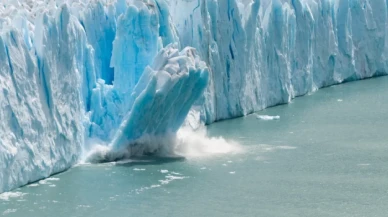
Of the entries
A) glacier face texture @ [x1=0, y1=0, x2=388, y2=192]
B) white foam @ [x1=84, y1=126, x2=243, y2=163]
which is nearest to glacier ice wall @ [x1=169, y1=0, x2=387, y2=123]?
glacier face texture @ [x1=0, y1=0, x2=388, y2=192]

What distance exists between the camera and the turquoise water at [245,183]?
980cm

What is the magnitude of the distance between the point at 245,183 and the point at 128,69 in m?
2.57

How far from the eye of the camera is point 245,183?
10.9m

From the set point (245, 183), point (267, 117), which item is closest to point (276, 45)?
point (267, 117)

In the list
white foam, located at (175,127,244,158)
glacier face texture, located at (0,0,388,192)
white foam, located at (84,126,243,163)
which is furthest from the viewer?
white foam, located at (175,127,244,158)

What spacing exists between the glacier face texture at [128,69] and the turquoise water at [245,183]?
47 cm

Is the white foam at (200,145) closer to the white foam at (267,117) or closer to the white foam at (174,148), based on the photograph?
the white foam at (174,148)

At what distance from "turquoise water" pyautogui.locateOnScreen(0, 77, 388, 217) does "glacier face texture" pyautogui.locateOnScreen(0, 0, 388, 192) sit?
0.47 m

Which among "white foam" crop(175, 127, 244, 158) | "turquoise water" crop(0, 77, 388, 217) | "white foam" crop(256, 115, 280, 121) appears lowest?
"turquoise water" crop(0, 77, 388, 217)

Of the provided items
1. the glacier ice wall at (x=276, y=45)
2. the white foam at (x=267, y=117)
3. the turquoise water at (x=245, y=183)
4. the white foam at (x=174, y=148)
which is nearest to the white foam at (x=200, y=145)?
the white foam at (x=174, y=148)

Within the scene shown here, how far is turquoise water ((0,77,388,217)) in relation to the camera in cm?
980

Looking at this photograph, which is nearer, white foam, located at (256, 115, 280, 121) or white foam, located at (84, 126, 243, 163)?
white foam, located at (84, 126, 243, 163)

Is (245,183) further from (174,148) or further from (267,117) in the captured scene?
(267,117)

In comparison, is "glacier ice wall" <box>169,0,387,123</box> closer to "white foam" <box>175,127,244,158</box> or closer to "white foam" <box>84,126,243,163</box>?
"white foam" <box>175,127,244,158</box>
